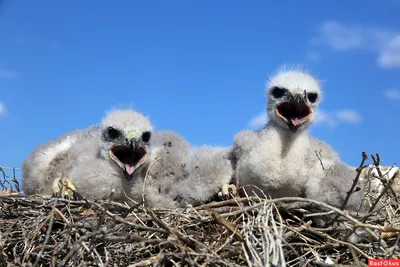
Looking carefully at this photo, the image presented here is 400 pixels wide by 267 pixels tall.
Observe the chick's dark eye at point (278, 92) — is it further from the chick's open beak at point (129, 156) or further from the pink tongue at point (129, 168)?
the pink tongue at point (129, 168)

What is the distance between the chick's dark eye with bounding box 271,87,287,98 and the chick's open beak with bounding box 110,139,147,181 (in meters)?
1.36

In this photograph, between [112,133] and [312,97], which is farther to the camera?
[112,133]

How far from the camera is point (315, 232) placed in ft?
12.6

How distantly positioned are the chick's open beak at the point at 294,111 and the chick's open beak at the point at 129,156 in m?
1.37

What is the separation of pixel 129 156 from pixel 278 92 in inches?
63.0

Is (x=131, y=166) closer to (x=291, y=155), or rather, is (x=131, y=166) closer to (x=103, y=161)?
(x=103, y=161)

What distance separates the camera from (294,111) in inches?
198

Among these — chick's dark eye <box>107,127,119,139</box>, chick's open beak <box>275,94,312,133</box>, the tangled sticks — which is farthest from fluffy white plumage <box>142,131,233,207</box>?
chick's open beak <box>275,94,312,133</box>

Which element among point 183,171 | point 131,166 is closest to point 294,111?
point 183,171

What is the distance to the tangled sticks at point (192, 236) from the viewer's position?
3.44m

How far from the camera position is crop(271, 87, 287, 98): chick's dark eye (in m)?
4.96

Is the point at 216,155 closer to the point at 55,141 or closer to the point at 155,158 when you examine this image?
the point at 155,158

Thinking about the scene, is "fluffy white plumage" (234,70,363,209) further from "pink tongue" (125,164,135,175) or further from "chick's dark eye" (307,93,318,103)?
"pink tongue" (125,164,135,175)

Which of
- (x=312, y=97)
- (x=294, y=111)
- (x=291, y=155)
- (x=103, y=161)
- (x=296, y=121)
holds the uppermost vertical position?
(x=312, y=97)
